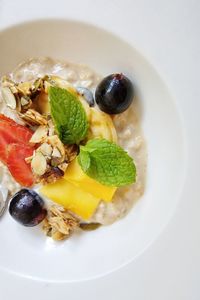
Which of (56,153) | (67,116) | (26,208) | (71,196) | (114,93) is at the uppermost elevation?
(114,93)

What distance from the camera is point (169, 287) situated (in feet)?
6.94

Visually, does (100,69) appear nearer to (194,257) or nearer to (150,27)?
(150,27)

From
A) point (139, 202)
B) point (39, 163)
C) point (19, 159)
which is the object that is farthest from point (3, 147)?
point (139, 202)

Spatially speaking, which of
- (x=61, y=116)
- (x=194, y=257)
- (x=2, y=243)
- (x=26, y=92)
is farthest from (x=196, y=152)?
(x=2, y=243)

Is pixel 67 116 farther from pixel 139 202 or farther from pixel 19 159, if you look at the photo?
pixel 139 202

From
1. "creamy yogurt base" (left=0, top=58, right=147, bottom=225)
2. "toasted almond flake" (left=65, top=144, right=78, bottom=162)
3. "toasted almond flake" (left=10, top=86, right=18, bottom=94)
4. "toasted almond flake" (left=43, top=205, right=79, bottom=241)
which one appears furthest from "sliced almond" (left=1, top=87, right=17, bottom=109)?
"toasted almond flake" (left=43, top=205, right=79, bottom=241)

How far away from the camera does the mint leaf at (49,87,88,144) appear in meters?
2.22

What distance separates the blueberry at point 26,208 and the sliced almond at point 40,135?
192 millimetres

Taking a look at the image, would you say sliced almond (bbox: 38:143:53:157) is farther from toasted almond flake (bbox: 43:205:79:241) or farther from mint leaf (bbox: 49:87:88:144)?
toasted almond flake (bbox: 43:205:79:241)

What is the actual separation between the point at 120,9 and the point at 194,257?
2.91 feet

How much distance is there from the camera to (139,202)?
2.39 m

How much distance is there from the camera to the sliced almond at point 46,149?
7.40ft

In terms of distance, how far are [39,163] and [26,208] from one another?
0.57ft

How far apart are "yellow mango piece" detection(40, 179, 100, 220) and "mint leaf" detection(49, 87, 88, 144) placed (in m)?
0.17
